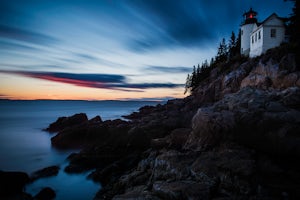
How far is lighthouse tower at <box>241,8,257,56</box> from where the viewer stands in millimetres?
29023

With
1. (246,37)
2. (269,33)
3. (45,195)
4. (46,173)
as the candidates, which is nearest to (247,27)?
(246,37)

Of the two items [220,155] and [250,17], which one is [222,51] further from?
[220,155]

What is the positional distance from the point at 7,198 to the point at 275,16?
2876cm

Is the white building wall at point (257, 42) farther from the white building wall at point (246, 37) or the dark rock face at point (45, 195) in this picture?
the dark rock face at point (45, 195)

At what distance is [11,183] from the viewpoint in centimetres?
1117

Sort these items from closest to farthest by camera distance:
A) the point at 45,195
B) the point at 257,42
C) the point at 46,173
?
1. the point at 45,195
2. the point at 46,173
3. the point at 257,42

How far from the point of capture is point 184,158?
8375 mm

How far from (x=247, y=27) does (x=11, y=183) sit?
31461 millimetres

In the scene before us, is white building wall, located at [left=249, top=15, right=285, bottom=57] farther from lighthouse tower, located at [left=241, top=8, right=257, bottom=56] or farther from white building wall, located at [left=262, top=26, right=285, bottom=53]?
lighthouse tower, located at [left=241, top=8, right=257, bottom=56]

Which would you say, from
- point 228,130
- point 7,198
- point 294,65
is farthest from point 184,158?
point 294,65

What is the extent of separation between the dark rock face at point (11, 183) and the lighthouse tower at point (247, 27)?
29347 mm

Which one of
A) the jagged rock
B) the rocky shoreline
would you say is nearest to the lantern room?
the rocky shoreline

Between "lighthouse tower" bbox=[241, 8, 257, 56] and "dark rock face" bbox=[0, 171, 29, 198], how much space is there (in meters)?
29.3

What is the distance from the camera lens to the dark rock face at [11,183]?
10609 mm
